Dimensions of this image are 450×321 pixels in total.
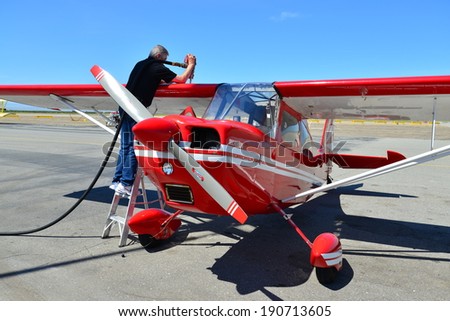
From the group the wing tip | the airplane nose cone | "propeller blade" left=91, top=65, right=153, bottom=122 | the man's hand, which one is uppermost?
the man's hand

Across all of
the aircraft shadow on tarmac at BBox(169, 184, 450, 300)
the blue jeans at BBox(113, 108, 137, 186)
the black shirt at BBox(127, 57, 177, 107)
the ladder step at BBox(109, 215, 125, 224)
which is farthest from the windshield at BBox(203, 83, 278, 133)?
the ladder step at BBox(109, 215, 125, 224)

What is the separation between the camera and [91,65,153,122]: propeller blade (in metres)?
3.20

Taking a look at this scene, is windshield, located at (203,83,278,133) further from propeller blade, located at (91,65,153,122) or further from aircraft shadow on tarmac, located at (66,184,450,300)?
aircraft shadow on tarmac, located at (66,184,450,300)

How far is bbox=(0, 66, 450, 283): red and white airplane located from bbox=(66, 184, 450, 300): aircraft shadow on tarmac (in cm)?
31

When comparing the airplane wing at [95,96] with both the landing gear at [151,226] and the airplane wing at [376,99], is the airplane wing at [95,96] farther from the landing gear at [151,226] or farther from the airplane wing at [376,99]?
the landing gear at [151,226]

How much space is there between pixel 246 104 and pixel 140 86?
124 cm

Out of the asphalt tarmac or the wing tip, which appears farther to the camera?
the wing tip

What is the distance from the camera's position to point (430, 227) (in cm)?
548

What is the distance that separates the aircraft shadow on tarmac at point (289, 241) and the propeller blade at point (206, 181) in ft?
2.67

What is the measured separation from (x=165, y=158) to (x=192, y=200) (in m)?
0.49

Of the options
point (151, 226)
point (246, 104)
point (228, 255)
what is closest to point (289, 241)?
point (228, 255)

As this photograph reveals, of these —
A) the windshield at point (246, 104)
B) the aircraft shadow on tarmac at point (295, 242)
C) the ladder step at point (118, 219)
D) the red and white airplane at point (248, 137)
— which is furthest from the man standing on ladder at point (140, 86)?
the aircraft shadow on tarmac at point (295, 242)

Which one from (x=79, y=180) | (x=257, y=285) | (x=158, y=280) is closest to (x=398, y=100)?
(x=257, y=285)

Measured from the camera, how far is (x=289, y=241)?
4.80 m
